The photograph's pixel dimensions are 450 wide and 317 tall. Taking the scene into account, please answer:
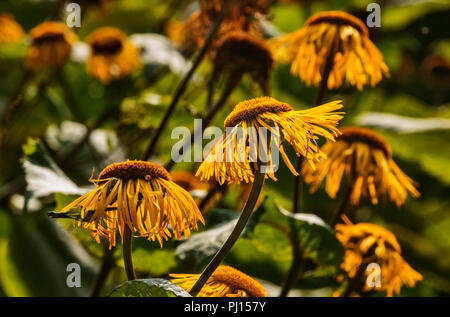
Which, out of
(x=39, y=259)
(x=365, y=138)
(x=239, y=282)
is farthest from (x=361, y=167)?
(x=39, y=259)

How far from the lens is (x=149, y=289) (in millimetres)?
495

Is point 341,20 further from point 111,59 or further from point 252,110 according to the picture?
point 111,59

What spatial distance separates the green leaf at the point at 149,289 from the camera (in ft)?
1.56

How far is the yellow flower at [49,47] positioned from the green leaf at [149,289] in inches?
35.0

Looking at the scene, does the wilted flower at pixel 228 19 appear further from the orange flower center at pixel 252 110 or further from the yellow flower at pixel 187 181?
the orange flower center at pixel 252 110

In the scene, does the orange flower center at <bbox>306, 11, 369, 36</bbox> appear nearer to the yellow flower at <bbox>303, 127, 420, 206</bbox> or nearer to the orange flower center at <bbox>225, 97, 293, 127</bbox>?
the yellow flower at <bbox>303, 127, 420, 206</bbox>

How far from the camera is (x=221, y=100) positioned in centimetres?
88

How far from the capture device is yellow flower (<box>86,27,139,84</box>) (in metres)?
1.38

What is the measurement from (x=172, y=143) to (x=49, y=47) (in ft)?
1.33


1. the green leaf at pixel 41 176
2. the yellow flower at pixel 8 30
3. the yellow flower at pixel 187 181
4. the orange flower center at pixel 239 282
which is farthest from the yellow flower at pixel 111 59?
the orange flower center at pixel 239 282

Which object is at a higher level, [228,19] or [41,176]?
[228,19]

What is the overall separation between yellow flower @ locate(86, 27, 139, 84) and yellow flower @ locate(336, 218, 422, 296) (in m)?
0.79
